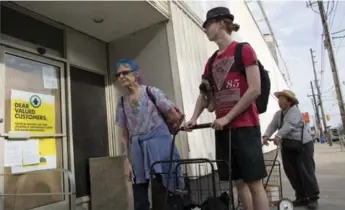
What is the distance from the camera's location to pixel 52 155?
3918 millimetres

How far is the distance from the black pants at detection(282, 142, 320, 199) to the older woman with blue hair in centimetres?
225

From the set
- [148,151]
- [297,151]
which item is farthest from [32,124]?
[297,151]

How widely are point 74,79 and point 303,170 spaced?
132 inches

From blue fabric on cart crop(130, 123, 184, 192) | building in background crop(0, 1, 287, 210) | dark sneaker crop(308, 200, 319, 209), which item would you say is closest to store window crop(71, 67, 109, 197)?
building in background crop(0, 1, 287, 210)

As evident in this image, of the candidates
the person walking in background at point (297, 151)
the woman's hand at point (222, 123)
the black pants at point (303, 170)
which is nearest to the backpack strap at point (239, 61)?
the woman's hand at point (222, 123)

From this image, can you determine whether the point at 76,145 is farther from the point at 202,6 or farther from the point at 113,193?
the point at 202,6

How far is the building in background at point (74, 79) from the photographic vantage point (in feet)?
11.6

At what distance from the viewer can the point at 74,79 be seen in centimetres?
444

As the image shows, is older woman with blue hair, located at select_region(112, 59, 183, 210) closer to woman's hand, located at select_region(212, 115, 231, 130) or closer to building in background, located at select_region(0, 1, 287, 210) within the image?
woman's hand, located at select_region(212, 115, 231, 130)

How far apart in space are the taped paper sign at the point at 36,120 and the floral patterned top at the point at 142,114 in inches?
51.1

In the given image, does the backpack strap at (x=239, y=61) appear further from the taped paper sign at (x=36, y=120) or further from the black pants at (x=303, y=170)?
the black pants at (x=303, y=170)

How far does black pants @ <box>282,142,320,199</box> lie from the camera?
4234mm

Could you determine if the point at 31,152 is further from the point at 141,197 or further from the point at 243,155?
the point at 243,155

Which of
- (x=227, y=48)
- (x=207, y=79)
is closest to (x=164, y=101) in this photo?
(x=207, y=79)
